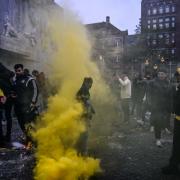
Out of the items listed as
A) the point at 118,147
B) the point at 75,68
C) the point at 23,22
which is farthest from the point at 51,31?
the point at 23,22

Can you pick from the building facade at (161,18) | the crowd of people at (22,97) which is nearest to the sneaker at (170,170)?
the crowd of people at (22,97)

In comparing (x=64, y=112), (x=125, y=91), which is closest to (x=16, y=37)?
(x=125, y=91)

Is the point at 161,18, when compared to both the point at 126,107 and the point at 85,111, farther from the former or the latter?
the point at 85,111

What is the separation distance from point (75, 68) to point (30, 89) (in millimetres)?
1219

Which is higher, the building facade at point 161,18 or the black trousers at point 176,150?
the building facade at point 161,18

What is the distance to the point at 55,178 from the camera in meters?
5.22

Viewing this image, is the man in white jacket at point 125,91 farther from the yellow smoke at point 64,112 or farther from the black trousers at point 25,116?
the black trousers at point 25,116

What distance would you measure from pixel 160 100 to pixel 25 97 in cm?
336

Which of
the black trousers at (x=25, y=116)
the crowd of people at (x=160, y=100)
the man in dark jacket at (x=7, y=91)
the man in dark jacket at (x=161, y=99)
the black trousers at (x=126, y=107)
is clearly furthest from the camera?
the black trousers at (x=126, y=107)

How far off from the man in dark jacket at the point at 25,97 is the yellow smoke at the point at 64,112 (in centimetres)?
66

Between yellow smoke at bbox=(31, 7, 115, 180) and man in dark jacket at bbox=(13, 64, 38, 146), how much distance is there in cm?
66

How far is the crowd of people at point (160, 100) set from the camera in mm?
6328

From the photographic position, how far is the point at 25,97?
26.9 feet

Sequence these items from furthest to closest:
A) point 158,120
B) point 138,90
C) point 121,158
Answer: point 138,90, point 158,120, point 121,158
